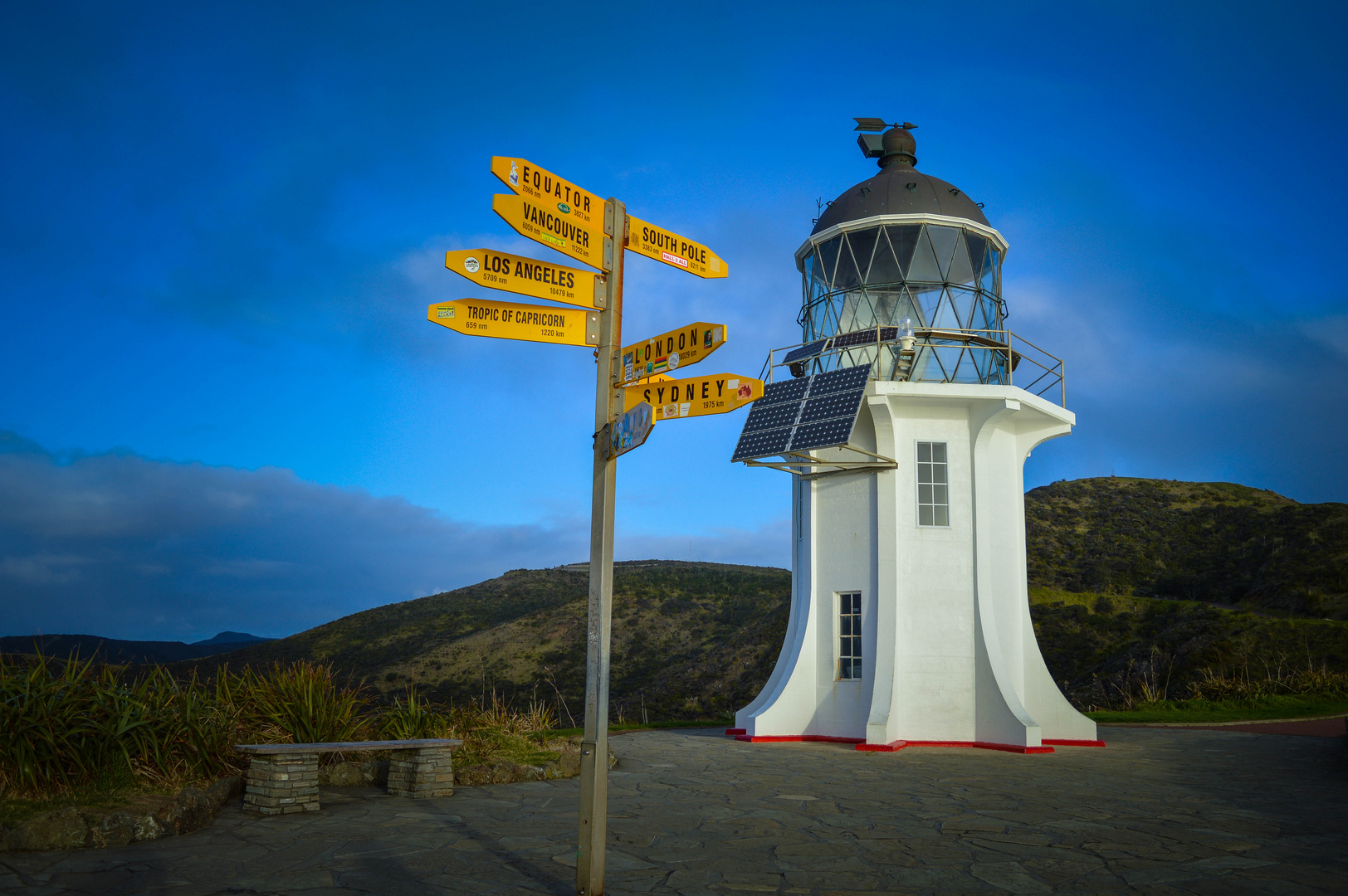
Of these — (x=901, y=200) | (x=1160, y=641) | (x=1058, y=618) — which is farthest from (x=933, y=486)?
(x=1058, y=618)

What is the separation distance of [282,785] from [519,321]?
4.54m

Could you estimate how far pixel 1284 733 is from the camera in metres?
14.6

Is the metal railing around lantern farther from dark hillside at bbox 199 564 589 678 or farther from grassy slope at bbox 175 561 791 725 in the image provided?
dark hillside at bbox 199 564 589 678

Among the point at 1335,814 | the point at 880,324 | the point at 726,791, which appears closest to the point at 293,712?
the point at 726,791

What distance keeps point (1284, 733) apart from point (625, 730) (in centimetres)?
1072

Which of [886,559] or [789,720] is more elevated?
[886,559]

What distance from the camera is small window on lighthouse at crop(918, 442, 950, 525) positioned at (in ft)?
46.7

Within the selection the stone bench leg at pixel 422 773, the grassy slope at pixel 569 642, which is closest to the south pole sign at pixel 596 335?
the stone bench leg at pixel 422 773

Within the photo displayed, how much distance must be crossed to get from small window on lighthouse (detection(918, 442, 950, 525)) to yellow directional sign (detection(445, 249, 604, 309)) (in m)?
9.96

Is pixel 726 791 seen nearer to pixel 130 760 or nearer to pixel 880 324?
pixel 130 760

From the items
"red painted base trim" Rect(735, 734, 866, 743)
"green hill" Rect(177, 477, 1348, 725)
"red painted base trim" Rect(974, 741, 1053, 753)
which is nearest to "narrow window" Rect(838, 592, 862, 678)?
"red painted base trim" Rect(735, 734, 866, 743)

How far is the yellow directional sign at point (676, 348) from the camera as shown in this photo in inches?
203

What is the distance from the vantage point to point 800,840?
6.58m

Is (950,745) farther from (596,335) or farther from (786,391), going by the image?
(596,335)
